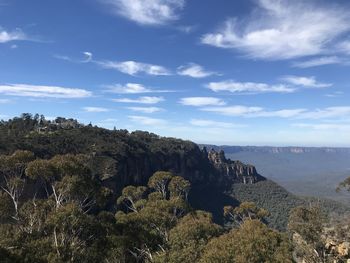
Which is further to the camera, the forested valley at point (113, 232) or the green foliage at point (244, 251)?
the forested valley at point (113, 232)

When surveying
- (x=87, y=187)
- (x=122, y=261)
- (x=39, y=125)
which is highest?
(x=39, y=125)

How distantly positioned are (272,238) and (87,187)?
1816cm

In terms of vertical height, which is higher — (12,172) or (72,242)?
(12,172)

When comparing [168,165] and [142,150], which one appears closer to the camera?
[142,150]

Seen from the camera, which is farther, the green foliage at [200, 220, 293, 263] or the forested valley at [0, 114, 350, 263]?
the forested valley at [0, 114, 350, 263]

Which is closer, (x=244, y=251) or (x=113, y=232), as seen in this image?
(x=244, y=251)

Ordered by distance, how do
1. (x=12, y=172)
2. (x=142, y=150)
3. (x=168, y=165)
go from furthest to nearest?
(x=168, y=165) → (x=142, y=150) → (x=12, y=172)

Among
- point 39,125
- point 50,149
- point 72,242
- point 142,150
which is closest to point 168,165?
point 142,150

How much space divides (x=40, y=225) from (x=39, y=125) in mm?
124655

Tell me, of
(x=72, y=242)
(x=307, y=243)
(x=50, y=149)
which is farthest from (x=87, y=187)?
(x=50, y=149)

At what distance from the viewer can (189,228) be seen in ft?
135

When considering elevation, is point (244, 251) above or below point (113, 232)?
above

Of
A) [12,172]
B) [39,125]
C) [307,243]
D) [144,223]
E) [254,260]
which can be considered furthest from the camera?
[39,125]

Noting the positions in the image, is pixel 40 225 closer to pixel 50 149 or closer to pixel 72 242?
pixel 72 242
